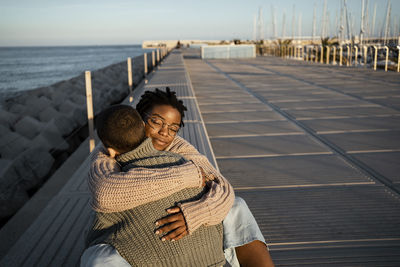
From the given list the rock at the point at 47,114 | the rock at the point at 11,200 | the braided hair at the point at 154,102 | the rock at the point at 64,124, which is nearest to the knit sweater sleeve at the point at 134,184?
the braided hair at the point at 154,102

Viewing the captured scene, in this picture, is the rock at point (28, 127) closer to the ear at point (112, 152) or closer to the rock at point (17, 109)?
the rock at point (17, 109)

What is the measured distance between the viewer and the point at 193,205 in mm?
1628

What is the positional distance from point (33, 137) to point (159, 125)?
613 cm

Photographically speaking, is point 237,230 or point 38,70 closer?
point 237,230

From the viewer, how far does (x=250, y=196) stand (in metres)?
3.08

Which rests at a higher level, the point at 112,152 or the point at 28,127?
the point at 112,152

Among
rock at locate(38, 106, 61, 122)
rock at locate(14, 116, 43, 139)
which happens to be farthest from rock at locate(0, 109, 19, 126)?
rock at locate(38, 106, 61, 122)

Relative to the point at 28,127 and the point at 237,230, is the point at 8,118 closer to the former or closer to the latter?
the point at 28,127

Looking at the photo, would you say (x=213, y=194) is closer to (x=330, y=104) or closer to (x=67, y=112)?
(x=330, y=104)

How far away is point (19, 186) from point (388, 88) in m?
8.11

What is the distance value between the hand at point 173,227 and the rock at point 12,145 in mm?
5387

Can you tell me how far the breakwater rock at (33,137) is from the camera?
4672 millimetres

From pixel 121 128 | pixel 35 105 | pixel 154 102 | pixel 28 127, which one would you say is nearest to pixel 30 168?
pixel 28 127

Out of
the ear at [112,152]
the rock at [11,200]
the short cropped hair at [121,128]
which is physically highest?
the short cropped hair at [121,128]
